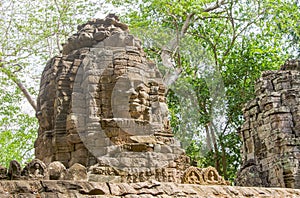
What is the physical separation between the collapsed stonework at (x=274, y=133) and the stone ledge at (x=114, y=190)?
21.3ft

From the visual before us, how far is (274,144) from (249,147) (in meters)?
1.45

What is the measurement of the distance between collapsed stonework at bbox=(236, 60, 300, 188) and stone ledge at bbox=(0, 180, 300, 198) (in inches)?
256

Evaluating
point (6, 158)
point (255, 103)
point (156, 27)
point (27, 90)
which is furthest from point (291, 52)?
point (6, 158)

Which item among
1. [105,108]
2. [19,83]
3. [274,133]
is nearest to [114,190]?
[105,108]

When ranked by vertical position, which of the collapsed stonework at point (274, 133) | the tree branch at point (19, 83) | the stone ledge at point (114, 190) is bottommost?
the stone ledge at point (114, 190)

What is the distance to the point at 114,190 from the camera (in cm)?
562

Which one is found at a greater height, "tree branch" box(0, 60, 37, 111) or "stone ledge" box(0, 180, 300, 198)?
"tree branch" box(0, 60, 37, 111)

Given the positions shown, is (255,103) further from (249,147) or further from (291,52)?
(291,52)

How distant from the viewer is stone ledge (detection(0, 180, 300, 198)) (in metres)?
5.14

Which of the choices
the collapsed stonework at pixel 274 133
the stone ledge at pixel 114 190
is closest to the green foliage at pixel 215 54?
the collapsed stonework at pixel 274 133

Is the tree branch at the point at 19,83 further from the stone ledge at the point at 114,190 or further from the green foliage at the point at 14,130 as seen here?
the stone ledge at the point at 114,190

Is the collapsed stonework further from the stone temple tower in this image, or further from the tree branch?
the tree branch

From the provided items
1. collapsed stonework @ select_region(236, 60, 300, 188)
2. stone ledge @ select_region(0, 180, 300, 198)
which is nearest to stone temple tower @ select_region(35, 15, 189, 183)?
stone ledge @ select_region(0, 180, 300, 198)

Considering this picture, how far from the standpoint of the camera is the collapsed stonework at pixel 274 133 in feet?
43.4
